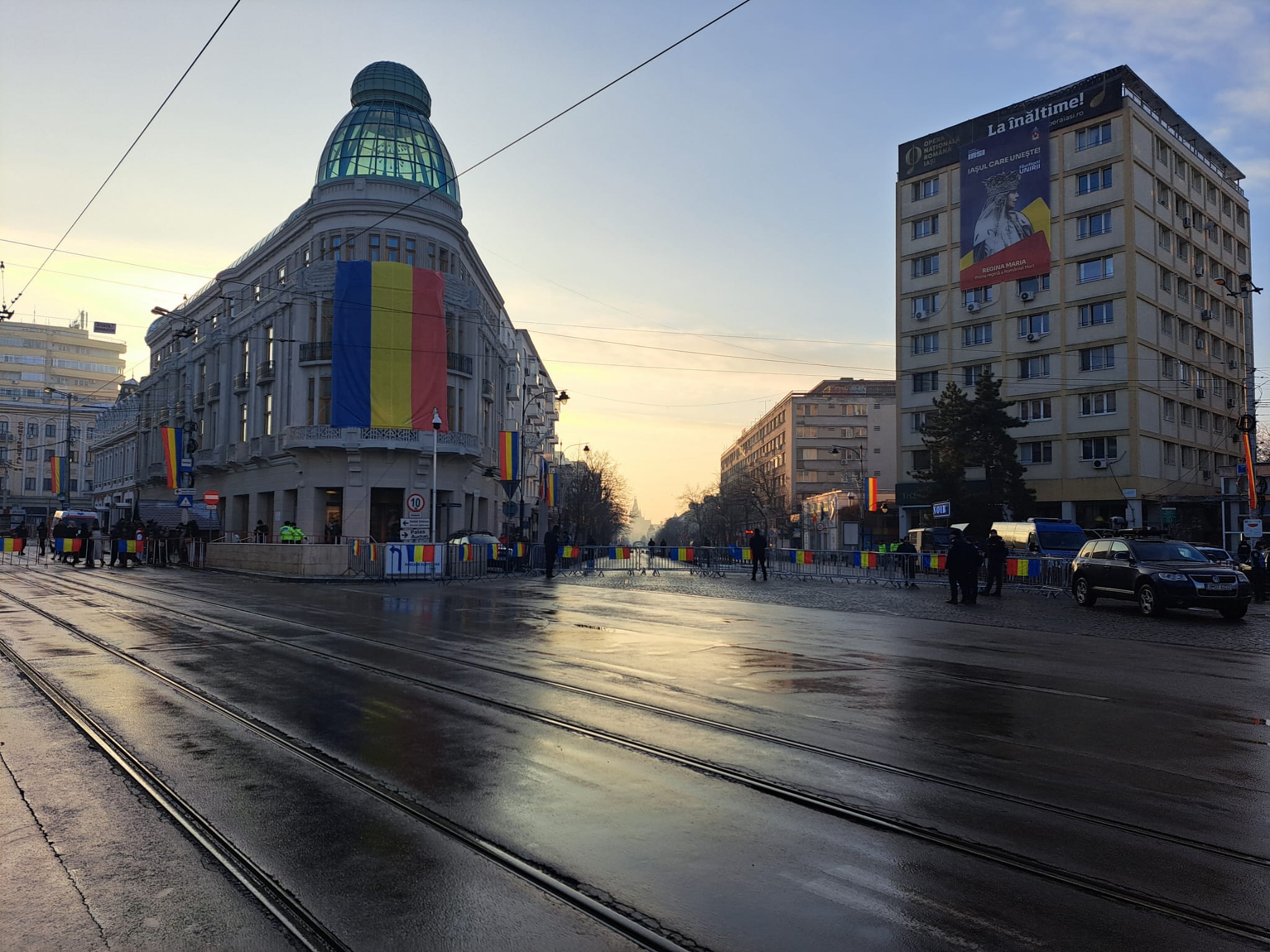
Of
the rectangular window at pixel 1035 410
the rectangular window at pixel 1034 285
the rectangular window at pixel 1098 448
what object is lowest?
the rectangular window at pixel 1098 448

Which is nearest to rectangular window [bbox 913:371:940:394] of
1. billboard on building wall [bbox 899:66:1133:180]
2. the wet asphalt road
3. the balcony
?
billboard on building wall [bbox 899:66:1133:180]

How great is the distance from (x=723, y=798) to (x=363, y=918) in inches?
96.4

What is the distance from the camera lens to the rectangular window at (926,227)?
6456 centimetres

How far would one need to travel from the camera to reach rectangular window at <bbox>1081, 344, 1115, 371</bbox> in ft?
179


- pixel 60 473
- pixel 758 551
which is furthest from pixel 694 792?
pixel 60 473

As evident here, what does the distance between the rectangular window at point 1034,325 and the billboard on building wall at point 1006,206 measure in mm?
2562

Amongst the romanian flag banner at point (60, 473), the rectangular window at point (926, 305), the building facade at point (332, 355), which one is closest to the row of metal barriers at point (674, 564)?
the building facade at point (332, 355)

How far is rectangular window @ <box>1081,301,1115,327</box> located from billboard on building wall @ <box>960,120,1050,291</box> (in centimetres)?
347

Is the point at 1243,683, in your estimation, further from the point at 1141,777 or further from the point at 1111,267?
the point at 1111,267

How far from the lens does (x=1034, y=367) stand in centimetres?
5838

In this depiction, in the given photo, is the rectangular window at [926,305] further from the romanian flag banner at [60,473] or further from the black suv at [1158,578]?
the romanian flag banner at [60,473]

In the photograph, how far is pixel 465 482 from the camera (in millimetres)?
48438

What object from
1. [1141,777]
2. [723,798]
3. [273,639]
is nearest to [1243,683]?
[1141,777]

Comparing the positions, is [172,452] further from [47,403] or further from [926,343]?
[47,403]
